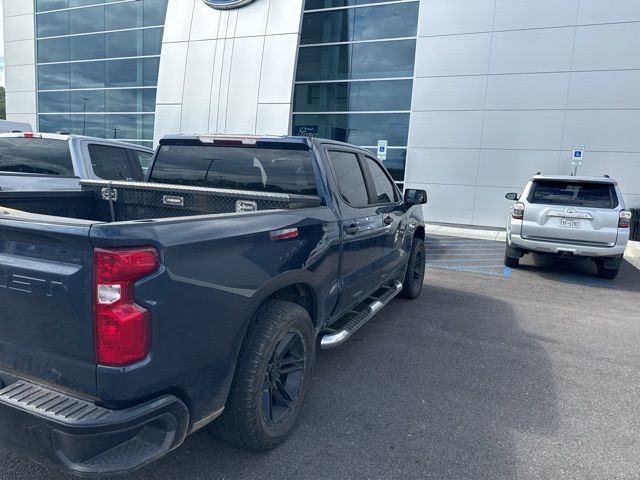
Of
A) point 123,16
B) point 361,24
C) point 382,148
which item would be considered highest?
point 123,16

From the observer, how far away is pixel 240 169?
382 cm

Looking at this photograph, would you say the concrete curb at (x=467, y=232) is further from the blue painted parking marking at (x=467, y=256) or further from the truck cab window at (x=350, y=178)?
the truck cab window at (x=350, y=178)

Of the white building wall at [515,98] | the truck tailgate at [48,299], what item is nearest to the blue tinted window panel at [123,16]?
the white building wall at [515,98]

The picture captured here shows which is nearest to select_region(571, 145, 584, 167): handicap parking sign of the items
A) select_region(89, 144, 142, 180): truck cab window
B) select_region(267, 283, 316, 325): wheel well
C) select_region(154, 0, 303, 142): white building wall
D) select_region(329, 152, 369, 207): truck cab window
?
select_region(154, 0, 303, 142): white building wall

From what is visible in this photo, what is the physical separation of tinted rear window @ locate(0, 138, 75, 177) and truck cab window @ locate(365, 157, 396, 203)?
13.4 ft

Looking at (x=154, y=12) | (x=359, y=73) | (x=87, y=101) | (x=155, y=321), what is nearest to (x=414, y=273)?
(x=155, y=321)

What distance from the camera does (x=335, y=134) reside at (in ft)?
55.7

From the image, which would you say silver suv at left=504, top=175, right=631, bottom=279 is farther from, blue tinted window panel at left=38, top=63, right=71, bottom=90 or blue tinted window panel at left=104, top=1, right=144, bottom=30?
blue tinted window panel at left=38, top=63, right=71, bottom=90

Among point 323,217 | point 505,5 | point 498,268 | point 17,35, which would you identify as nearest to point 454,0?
point 505,5

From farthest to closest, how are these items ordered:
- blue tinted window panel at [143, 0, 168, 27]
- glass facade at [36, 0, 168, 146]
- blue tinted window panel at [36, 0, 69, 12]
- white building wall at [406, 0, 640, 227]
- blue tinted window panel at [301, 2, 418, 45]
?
blue tinted window panel at [36, 0, 69, 12] → glass facade at [36, 0, 168, 146] → blue tinted window panel at [143, 0, 168, 27] → blue tinted window panel at [301, 2, 418, 45] → white building wall at [406, 0, 640, 227]

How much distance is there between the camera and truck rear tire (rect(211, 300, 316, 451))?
8.10 ft

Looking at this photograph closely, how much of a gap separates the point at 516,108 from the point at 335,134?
616 centimetres

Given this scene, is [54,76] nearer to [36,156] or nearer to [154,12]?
[154,12]

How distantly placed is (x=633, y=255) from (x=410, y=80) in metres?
8.69
